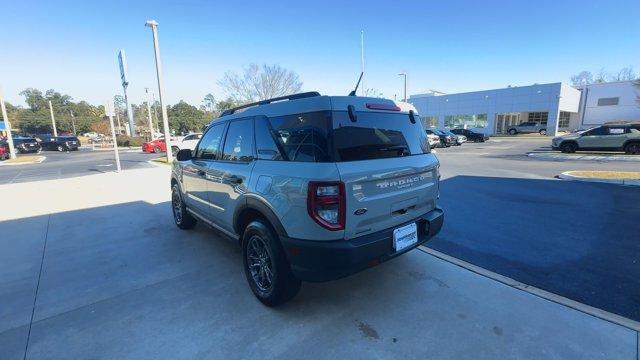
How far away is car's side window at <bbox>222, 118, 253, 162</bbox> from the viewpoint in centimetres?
342

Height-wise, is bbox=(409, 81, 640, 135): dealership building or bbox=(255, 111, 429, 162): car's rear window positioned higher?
bbox=(409, 81, 640, 135): dealership building

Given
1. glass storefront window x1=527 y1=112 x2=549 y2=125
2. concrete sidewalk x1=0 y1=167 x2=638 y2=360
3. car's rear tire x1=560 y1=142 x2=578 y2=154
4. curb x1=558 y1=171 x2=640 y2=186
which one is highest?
glass storefront window x1=527 y1=112 x2=549 y2=125

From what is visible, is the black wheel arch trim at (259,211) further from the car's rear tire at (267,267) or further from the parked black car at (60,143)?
the parked black car at (60,143)

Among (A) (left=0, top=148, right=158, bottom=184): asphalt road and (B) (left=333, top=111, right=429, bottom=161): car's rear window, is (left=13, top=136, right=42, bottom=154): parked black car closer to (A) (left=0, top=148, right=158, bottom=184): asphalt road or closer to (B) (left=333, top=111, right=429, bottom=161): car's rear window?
(A) (left=0, top=148, right=158, bottom=184): asphalt road

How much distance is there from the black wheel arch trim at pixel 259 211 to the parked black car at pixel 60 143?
37.2 metres

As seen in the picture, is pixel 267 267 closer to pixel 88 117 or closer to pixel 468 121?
pixel 468 121

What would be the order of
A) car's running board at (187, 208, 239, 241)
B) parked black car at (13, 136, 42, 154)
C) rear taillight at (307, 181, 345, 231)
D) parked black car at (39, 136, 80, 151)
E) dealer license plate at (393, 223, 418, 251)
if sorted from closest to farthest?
rear taillight at (307, 181, 345, 231) < dealer license plate at (393, 223, 418, 251) < car's running board at (187, 208, 239, 241) < parked black car at (13, 136, 42, 154) < parked black car at (39, 136, 80, 151)

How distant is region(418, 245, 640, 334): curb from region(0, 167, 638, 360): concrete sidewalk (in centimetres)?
9

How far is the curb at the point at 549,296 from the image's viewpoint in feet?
8.91

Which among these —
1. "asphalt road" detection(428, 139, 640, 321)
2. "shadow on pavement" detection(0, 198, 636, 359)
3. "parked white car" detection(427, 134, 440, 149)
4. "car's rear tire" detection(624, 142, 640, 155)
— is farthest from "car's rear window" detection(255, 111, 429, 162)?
"parked white car" detection(427, 134, 440, 149)

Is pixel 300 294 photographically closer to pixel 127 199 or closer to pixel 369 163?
pixel 369 163

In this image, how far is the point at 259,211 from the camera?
3.08 meters

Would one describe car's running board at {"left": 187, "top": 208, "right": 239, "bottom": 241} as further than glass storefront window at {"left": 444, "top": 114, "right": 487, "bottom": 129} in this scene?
No

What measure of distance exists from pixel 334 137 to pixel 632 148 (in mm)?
19737
